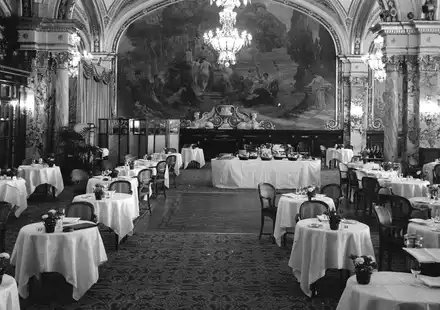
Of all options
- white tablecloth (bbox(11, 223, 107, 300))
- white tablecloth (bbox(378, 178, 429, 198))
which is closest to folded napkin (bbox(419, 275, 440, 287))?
white tablecloth (bbox(11, 223, 107, 300))

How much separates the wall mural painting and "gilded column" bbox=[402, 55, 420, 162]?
7587 millimetres

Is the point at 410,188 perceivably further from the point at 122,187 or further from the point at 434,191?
the point at 122,187

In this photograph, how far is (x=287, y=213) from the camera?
790 centimetres

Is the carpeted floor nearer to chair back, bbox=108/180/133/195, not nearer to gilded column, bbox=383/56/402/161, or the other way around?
chair back, bbox=108/180/133/195

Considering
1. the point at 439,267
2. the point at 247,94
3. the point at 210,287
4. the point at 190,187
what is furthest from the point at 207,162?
the point at 439,267

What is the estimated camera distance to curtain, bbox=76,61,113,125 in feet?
60.7

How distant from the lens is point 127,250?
779 centimetres

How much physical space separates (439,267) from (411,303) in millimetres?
531

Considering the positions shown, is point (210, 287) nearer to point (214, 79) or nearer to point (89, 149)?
point (89, 149)

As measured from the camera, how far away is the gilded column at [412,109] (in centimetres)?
1476

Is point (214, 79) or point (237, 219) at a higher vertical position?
point (214, 79)

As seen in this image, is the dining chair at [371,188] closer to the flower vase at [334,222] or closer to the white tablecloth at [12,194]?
the flower vase at [334,222]

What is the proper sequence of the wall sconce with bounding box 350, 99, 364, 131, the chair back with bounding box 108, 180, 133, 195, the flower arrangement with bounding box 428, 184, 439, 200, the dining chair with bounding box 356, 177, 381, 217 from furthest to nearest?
the wall sconce with bounding box 350, 99, 364, 131 → the dining chair with bounding box 356, 177, 381, 217 → the chair back with bounding box 108, 180, 133, 195 → the flower arrangement with bounding box 428, 184, 439, 200

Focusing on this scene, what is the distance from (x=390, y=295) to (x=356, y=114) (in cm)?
1921
